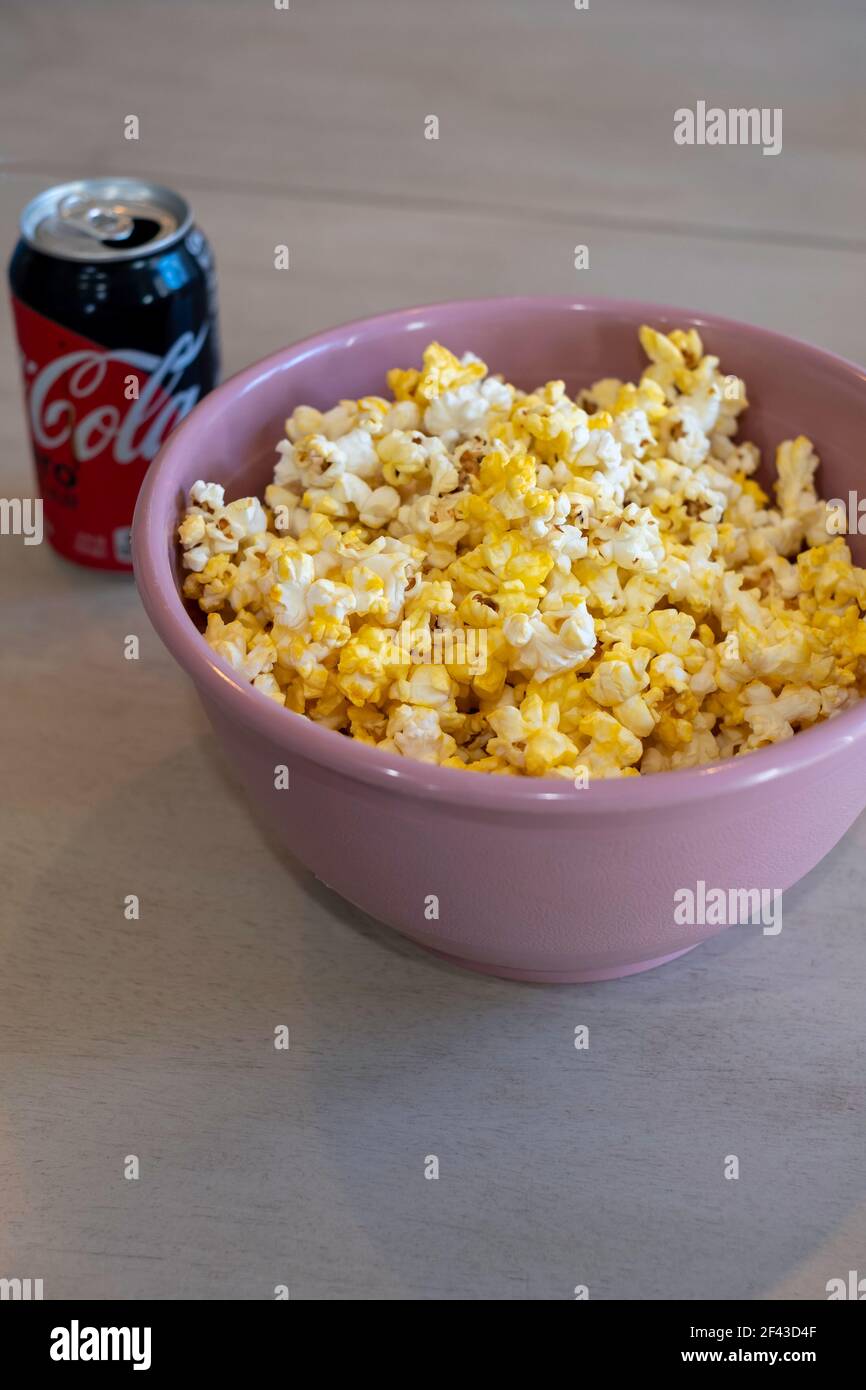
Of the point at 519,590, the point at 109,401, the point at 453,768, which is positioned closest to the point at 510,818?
the point at 453,768

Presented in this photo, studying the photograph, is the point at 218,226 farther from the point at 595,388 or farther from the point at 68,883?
the point at 68,883

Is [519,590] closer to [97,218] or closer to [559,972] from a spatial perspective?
[559,972]

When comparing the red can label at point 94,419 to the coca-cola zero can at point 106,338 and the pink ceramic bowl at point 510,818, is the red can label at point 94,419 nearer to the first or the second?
the coca-cola zero can at point 106,338

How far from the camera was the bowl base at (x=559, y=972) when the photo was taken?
77 centimetres

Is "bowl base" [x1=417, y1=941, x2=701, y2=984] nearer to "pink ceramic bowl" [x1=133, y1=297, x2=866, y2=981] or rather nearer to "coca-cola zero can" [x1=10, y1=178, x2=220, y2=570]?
"pink ceramic bowl" [x1=133, y1=297, x2=866, y2=981]

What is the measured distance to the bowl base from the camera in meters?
0.77

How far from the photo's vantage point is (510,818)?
600mm

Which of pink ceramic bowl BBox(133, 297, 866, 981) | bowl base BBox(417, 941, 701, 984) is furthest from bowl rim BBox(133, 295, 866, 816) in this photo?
bowl base BBox(417, 941, 701, 984)

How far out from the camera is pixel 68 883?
85 cm

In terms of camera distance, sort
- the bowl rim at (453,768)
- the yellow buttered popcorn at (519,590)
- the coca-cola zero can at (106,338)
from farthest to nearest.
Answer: the coca-cola zero can at (106,338) < the yellow buttered popcorn at (519,590) < the bowl rim at (453,768)

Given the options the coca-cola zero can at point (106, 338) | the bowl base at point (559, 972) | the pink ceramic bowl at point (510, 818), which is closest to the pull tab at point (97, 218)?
the coca-cola zero can at point (106, 338)

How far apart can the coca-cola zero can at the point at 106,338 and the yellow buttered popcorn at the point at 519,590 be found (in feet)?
0.68

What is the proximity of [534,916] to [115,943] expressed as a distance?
0.29 meters

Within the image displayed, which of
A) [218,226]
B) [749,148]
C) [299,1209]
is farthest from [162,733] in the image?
[749,148]
